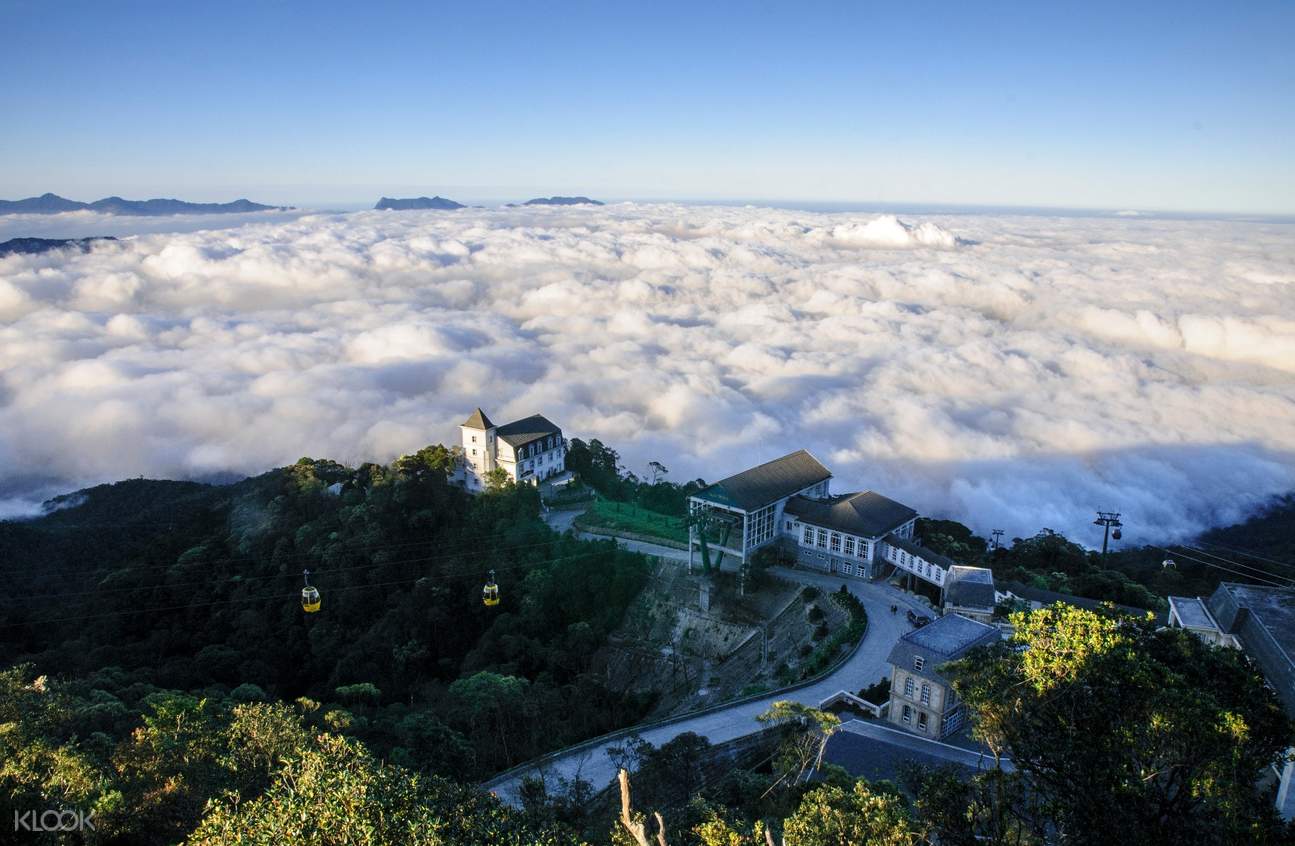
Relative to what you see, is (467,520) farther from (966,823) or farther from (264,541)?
(966,823)

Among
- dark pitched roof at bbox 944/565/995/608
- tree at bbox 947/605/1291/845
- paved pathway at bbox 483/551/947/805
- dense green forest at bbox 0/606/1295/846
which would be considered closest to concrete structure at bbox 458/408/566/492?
paved pathway at bbox 483/551/947/805

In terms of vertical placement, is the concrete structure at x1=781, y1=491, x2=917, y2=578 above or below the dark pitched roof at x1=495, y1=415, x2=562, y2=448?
below

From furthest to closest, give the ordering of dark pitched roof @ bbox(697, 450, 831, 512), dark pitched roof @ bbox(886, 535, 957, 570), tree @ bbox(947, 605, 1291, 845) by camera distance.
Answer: dark pitched roof @ bbox(697, 450, 831, 512)
dark pitched roof @ bbox(886, 535, 957, 570)
tree @ bbox(947, 605, 1291, 845)

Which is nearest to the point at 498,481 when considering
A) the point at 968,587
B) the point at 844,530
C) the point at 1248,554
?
the point at 844,530

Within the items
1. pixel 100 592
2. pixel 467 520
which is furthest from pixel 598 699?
pixel 100 592

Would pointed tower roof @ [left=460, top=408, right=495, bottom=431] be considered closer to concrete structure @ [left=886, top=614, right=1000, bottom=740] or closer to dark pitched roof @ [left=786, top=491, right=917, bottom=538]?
dark pitched roof @ [left=786, top=491, right=917, bottom=538]

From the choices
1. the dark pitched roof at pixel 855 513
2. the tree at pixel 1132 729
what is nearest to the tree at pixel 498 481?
the dark pitched roof at pixel 855 513
